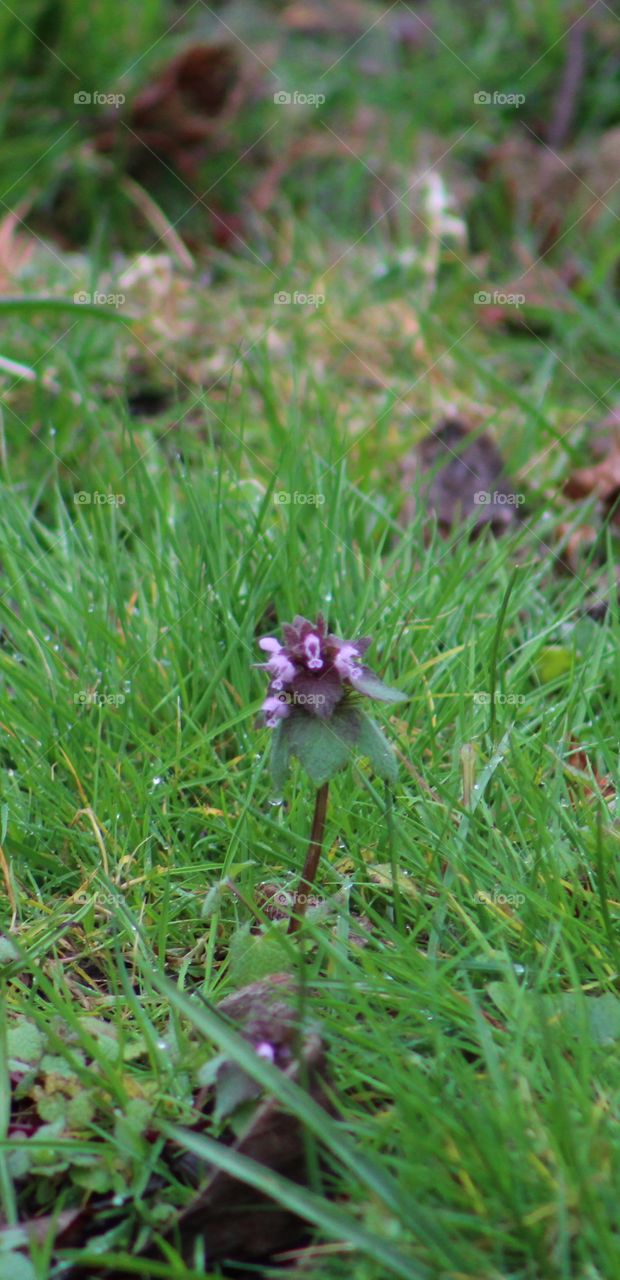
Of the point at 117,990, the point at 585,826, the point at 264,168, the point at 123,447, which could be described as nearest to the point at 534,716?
the point at 585,826

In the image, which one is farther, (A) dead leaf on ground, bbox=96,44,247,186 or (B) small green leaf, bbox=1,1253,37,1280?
(A) dead leaf on ground, bbox=96,44,247,186

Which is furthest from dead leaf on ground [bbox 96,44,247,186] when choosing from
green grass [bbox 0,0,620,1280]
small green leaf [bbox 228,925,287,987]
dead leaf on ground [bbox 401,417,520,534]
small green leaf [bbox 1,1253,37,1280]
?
small green leaf [bbox 1,1253,37,1280]

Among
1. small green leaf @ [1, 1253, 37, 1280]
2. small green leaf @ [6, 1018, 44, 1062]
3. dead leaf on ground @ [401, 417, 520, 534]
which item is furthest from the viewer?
dead leaf on ground @ [401, 417, 520, 534]

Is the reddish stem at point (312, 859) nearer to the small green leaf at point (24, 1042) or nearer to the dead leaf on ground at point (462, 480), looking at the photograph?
the small green leaf at point (24, 1042)

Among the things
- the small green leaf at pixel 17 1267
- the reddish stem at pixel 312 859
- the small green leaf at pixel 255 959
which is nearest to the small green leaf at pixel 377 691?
the reddish stem at pixel 312 859

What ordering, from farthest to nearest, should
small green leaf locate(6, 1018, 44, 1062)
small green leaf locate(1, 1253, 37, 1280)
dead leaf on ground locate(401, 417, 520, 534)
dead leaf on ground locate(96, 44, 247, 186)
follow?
1. dead leaf on ground locate(96, 44, 247, 186)
2. dead leaf on ground locate(401, 417, 520, 534)
3. small green leaf locate(6, 1018, 44, 1062)
4. small green leaf locate(1, 1253, 37, 1280)

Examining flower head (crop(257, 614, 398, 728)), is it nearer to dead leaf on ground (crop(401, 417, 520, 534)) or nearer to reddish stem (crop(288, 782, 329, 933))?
reddish stem (crop(288, 782, 329, 933))
